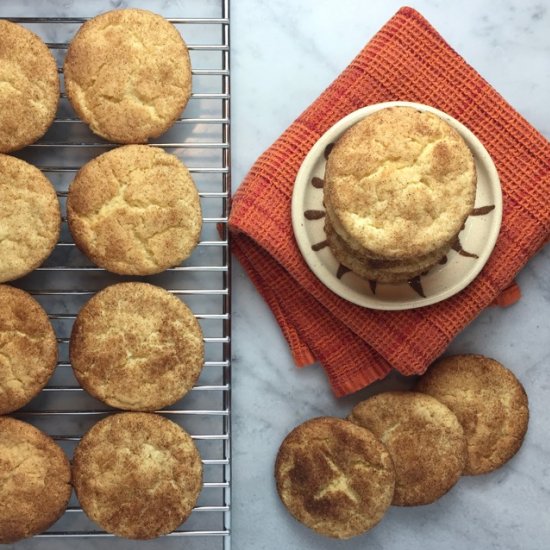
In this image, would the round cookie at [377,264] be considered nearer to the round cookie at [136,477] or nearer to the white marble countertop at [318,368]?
the white marble countertop at [318,368]

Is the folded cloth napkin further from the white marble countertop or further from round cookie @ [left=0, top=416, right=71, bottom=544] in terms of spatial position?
round cookie @ [left=0, top=416, right=71, bottom=544]

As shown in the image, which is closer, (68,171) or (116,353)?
(116,353)

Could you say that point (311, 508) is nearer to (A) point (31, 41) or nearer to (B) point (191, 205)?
(B) point (191, 205)

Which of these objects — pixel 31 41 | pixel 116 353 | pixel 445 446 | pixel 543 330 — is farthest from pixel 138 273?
pixel 543 330

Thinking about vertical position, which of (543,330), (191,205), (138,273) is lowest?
(543,330)

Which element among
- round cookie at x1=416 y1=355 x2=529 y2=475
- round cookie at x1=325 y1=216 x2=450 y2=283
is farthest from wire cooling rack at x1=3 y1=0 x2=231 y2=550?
round cookie at x1=416 y1=355 x2=529 y2=475

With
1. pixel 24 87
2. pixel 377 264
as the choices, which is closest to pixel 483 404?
pixel 377 264
